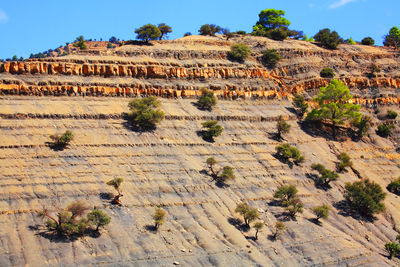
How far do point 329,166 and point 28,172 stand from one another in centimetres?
3253

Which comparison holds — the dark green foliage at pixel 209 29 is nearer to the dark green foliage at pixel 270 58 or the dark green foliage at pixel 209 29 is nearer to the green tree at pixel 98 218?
the dark green foliage at pixel 270 58

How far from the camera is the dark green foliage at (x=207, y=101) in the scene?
195 feet

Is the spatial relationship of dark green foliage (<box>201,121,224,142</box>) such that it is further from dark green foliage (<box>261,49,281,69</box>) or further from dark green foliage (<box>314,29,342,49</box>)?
dark green foliage (<box>314,29,342,49</box>)

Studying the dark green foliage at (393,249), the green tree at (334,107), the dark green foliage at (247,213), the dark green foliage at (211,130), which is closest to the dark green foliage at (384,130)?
the green tree at (334,107)

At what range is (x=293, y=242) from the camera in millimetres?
41625

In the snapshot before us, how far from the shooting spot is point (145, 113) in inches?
2036

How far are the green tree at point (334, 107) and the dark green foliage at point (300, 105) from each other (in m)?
1.30

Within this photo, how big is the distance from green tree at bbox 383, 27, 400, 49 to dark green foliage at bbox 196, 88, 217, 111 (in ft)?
158

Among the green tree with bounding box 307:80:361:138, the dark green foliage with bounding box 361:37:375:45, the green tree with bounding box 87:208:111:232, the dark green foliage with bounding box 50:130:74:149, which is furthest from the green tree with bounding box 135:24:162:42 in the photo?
the dark green foliage with bounding box 361:37:375:45

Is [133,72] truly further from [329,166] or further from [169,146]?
[329,166]

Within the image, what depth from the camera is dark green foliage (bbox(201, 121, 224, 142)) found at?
53.2 meters

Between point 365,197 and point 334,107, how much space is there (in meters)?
17.0

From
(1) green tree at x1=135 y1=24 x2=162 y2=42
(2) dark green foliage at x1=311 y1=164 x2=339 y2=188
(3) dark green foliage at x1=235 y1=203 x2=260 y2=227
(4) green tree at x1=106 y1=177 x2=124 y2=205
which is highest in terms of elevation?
(1) green tree at x1=135 y1=24 x2=162 y2=42

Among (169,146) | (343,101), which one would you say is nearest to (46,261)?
(169,146)
